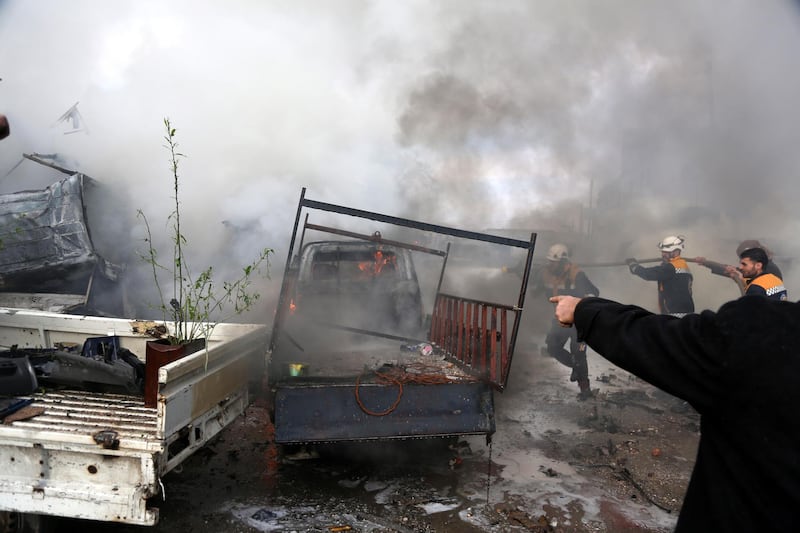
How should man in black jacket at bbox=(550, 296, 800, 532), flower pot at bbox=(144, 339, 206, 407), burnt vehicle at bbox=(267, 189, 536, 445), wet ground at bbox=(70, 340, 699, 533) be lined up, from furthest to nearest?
1. burnt vehicle at bbox=(267, 189, 536, 445)
2. wet ground at bbox=(70, 340, 699, 533)
3. flower pot at bbox=(144, 339, 206, 407)
4. man in black jacket at bbox=(550, 296, 800, 532)

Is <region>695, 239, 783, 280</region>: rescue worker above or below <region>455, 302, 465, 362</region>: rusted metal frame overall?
above

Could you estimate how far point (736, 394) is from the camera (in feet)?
3.92

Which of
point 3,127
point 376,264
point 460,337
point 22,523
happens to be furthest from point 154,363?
point 376,264

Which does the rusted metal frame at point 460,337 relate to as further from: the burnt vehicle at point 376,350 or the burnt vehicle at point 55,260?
the burnt vehicle at point 55,260

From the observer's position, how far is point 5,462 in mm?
2330

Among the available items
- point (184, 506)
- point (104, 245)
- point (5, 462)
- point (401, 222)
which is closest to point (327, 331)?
point (401, 222)

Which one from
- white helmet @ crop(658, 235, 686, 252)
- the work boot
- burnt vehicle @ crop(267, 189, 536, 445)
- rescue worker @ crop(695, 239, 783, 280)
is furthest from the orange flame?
rescue worker @ crop(695, 239, 783, 280)

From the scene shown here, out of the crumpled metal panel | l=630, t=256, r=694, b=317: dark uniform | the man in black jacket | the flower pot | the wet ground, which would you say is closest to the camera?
the man in black jacket

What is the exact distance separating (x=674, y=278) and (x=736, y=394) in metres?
5.76

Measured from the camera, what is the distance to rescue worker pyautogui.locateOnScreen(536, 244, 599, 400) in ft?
19.7

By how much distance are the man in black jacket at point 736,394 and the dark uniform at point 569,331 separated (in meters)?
4.72

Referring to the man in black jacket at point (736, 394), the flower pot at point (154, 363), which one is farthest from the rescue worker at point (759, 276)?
the flower pot at point (154, 363)

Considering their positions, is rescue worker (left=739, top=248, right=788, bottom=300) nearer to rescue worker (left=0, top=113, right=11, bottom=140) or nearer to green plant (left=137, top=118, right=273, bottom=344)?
green plant (left=137, top=118, right=273, bottom=344)

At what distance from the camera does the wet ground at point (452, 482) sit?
3.21 metres
